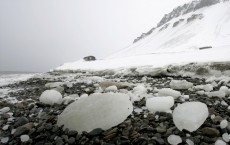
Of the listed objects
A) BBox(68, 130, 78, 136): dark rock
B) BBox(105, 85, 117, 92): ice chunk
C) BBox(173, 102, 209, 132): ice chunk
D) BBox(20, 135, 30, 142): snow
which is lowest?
BBox(20, 135, 30, 142): snow

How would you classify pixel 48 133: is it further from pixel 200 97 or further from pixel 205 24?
pixel 205 24

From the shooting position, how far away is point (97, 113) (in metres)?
1.89

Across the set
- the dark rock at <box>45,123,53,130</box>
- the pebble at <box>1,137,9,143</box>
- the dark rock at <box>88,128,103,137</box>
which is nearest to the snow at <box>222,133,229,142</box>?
the dark rock at <box>88,128,103,137</box>

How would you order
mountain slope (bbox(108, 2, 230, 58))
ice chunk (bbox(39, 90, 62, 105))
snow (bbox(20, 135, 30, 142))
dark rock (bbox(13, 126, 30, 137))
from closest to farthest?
snow (bbox(20, 135, 30, 142)) < dark rock (bbox(13, 126, 30, 137)) < ice chunk (bbox(39, 90, 62, 105)) < mountain slope (bbox(108, 2, 230, 58))

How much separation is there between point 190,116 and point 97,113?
2.71ft

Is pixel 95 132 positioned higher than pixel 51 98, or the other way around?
pixel 51 98

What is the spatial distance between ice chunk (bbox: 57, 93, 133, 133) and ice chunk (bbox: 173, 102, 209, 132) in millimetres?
474

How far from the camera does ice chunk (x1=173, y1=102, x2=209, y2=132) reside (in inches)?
66.0

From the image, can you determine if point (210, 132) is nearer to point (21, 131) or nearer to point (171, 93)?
point (171, 93)

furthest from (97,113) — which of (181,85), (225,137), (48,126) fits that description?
(181,85)

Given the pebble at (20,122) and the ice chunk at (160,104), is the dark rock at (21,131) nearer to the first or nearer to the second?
the pebble at (20,122)

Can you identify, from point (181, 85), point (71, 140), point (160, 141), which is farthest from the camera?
point (181, 85)

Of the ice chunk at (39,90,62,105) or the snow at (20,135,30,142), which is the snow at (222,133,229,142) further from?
the ice chunk at (39,90,62,105)

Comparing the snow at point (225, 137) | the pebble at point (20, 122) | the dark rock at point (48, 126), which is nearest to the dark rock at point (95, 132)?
the dark rock at point (48, 126)
